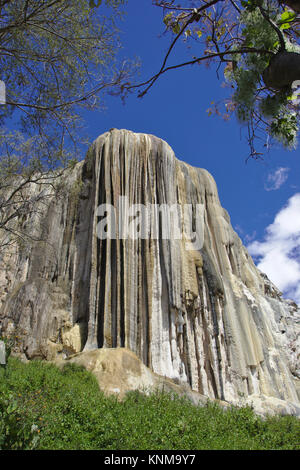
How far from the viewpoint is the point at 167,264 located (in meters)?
15.0

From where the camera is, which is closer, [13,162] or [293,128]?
[293,128]

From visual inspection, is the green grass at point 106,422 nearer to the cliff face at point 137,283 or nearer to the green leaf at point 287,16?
the cliff face at point 137,283

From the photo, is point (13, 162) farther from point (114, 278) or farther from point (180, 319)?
point (180, 319)

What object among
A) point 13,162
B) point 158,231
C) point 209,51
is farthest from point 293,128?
point 158,231

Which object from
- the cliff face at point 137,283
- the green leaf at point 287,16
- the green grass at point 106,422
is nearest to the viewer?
the green leaf at point 287,16

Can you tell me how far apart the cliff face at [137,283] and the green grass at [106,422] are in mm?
4453

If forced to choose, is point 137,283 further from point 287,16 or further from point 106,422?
point 287,16

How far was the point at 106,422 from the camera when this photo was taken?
20.4 ft

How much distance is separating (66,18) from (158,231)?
9826 millimetres

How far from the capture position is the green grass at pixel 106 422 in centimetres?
541

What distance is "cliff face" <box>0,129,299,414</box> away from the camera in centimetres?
1388

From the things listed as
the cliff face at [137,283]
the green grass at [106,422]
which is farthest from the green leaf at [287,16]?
the cliff face at [137,283]

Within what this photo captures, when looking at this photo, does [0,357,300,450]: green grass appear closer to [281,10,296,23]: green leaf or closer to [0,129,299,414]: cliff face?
[0,129,299,414]: cliff face

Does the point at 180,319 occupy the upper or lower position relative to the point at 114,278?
lower
